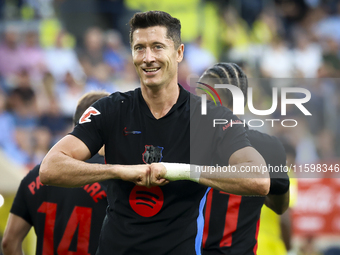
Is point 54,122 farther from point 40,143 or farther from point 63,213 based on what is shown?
point 63,213

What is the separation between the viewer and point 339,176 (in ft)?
25.7

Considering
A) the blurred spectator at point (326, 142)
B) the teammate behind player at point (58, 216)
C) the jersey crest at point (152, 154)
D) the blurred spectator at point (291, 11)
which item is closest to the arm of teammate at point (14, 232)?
the teammate behind player at point (58, 216)

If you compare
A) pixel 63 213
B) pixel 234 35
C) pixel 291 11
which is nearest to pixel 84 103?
pixel 63 213

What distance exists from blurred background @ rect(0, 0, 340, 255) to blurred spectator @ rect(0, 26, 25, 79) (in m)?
0.02

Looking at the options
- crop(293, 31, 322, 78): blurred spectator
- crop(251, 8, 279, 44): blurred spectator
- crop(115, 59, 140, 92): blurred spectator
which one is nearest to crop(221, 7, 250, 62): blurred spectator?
crop(251, 8, 279, 44): blurred spectator

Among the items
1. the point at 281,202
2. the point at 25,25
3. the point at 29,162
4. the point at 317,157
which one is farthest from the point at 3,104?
the point at 281,202

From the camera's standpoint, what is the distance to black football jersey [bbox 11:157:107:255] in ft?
12.1

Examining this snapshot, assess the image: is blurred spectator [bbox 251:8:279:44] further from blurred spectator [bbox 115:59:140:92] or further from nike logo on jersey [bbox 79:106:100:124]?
nike logo on jersey [bbox 79:106:100:124]

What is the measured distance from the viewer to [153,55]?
3127 mm

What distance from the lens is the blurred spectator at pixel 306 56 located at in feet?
37.2

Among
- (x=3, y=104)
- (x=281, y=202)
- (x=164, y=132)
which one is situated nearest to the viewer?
(x=164, y=132)

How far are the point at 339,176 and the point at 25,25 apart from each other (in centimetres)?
790

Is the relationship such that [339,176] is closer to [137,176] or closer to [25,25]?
[137,176]

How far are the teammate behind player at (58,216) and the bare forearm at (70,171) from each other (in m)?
0.79
